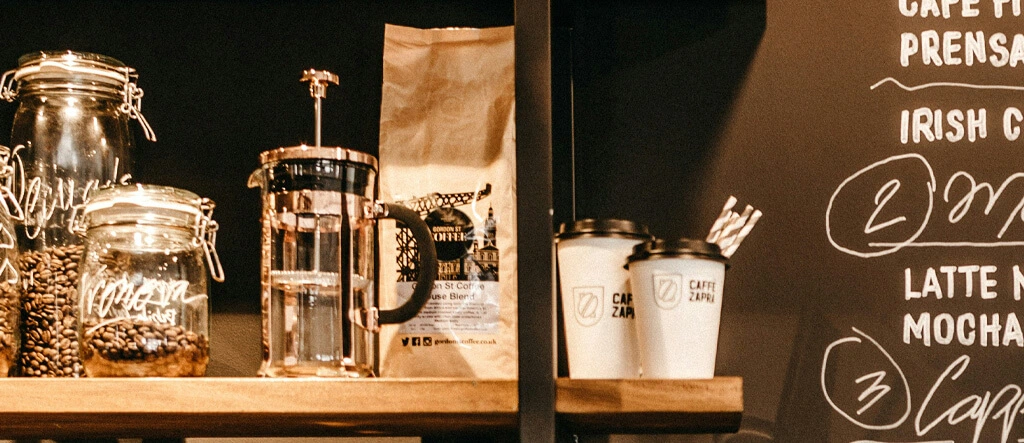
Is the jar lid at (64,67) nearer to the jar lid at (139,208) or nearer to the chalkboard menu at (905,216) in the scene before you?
the jar lid at (139,208)

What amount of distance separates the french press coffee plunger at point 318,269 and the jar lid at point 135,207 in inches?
4.5

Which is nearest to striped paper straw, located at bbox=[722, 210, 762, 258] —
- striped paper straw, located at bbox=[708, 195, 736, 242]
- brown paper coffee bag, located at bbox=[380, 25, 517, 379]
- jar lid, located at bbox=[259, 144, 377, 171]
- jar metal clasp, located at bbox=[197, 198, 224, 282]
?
striped paper straw, located at bbox=[708, 195, 736, 242]

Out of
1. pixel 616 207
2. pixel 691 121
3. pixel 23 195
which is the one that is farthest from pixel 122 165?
pixel 691 121

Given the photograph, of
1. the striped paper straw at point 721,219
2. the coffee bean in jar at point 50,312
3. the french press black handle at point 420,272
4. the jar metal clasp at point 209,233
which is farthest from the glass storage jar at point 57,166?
the striped paper straw at point 721,219

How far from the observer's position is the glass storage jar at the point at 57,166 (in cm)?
113

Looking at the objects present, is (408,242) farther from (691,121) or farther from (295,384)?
(691,121)

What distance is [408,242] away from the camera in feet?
4.01

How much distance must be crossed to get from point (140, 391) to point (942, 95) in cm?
108

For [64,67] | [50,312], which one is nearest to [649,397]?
[50,312]

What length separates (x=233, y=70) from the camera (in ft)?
4.54

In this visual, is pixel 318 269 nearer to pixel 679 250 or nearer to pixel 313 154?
pixel 313 154

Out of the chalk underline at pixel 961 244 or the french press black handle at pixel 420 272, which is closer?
the french press black handle at pixel 420 272

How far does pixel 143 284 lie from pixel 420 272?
31 centimetres

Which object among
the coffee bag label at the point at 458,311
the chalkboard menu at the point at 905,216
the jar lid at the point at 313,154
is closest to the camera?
the jar lid at the point at 313,154
